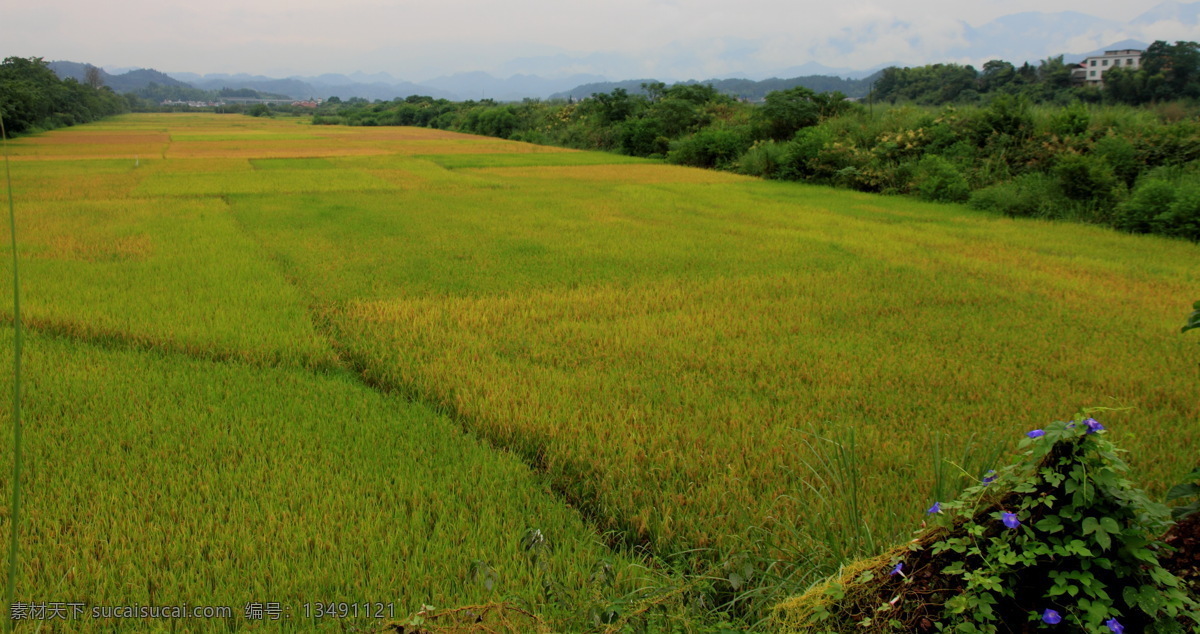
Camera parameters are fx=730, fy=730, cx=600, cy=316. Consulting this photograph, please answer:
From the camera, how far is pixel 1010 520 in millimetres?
1826

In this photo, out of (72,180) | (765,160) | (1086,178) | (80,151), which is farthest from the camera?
(80,151)

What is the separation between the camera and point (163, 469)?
3.21 metres

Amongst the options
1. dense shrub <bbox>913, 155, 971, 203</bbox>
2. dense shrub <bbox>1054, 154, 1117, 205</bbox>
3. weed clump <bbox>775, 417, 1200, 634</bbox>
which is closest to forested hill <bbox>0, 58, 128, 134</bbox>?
dense shrub <bbox>913, 155, 971, 203</bbox>


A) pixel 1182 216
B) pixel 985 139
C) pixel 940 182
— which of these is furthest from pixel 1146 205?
pixel 985 139

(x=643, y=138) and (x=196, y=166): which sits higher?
(x=643, y=138)

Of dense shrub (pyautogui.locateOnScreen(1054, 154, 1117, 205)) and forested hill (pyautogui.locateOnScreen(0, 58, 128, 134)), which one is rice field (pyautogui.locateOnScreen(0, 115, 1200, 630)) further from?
forested hill (pyautogui.locateOnScreen(0, 58, 128, 134))

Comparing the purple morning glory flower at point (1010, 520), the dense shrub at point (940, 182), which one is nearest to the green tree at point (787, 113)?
the dense shrub at point (940, 182)

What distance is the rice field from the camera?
2.65m

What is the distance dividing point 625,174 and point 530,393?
52.2 ft

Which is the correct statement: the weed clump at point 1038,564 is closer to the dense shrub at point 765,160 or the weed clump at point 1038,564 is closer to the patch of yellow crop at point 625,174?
the patch of yellow crop at point 625,174

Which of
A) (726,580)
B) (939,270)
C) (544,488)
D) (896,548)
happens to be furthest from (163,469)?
(939,270)

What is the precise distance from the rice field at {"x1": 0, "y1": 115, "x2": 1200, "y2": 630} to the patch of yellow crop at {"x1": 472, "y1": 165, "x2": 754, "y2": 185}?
26.8 feet

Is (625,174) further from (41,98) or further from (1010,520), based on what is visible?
(41,98)

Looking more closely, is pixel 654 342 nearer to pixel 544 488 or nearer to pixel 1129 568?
pixel 544 488
